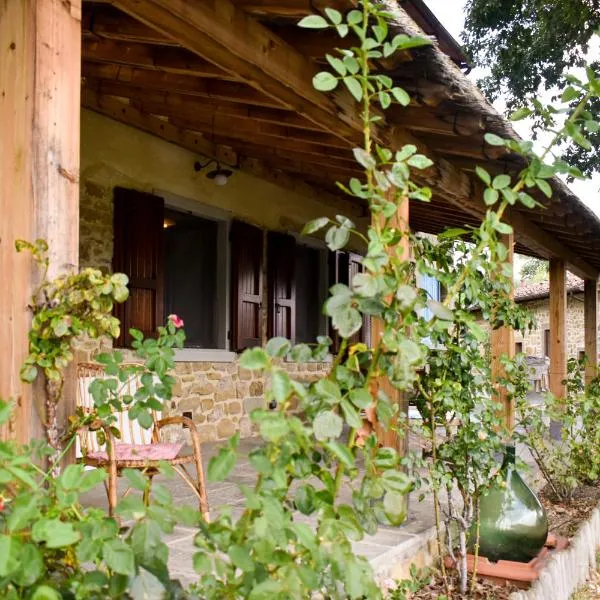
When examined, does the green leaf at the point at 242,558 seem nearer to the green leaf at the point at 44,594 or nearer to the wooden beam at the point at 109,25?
the green leaf at the point at 44,594

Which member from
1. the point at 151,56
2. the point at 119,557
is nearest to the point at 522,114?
the point at 119,557

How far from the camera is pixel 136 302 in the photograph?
203 inches

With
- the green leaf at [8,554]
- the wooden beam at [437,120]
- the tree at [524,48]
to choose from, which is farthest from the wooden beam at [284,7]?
the tree at [524,48]

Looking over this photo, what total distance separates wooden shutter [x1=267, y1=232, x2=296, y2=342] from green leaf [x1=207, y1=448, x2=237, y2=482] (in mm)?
5439

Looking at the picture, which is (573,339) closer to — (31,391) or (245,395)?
(245,395)

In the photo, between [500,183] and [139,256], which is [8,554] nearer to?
[500,183]

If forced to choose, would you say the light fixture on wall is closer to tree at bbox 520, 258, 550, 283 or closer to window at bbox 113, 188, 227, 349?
window at bbox 113, 188, 227, 349

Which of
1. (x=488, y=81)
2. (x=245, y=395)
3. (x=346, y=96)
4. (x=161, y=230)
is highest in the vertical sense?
(x=488, y=81)

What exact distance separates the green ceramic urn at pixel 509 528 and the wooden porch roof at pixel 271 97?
187cm

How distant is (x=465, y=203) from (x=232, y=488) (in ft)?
8.30

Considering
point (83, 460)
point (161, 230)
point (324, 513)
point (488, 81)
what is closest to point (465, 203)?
point (161, 230)

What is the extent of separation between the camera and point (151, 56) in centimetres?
358

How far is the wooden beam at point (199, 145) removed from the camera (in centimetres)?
490

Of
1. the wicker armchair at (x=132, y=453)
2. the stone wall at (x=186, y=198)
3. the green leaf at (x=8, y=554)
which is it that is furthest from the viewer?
the stone wall at (x=186, y=198)
